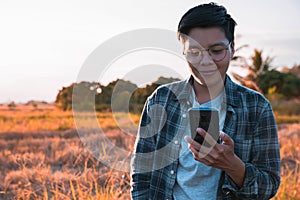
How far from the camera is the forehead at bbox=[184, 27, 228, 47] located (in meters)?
1.54

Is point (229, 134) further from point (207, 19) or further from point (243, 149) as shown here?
point (207, 19)

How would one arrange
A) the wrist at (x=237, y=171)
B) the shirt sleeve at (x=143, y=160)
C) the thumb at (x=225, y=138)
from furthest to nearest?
the shirt sleeve at (x=143, y=160) < the wrist at (x=237, y=171) < the thumb at (x=225, y=138)

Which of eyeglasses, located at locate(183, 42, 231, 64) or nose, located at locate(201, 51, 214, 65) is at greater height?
eyeglasses, located at locate(183, 42, 231, 64)

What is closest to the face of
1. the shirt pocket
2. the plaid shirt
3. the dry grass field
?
the plaid shirt

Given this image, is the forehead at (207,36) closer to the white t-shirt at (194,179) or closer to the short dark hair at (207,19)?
the short dark hair at (207,19)

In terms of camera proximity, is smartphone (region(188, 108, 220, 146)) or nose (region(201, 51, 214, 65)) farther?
nose (region(201, 51, 214, 65))

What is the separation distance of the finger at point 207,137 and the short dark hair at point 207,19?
40 centimetres

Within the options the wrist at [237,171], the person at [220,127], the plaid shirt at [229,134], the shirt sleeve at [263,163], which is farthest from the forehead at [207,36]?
the wrist at [237,171]

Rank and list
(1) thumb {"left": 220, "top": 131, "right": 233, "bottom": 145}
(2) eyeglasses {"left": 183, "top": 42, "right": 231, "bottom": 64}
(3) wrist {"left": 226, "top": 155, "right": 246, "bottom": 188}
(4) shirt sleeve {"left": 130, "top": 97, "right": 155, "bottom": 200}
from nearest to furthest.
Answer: (1) thumb {"left": 220, "top": 131, "right": 233, "bottom": 145}, (3) wrist {"left": 226, "top": 155, "right": 246, "bottom": 188}, (2) eyeglasses {"left": 183, "top": 42, "right": 231, "bottom": 64}, (4) shirt sleeve {"left": 130, "top": 97, "right": 155, "bottom": 200}

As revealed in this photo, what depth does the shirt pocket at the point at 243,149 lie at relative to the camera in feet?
5.15

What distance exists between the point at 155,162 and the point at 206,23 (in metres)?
0.55

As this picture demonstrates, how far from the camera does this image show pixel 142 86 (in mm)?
2021

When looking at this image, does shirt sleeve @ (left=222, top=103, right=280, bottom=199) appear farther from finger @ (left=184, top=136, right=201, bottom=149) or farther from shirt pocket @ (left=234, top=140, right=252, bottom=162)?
finger @ (left=184, top=136, right=201, bottom=149)

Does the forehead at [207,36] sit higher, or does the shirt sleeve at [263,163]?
the forehead at [207,36]
